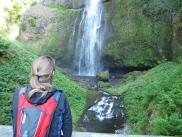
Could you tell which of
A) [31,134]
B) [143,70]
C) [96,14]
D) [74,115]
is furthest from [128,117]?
[96,14]

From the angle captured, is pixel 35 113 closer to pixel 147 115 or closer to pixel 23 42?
pixel 147 115

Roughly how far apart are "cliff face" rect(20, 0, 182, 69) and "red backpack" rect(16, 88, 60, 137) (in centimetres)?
1331

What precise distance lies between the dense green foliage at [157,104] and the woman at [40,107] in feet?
9.76

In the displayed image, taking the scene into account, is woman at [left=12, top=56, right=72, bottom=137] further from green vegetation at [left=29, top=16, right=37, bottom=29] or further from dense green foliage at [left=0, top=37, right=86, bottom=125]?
green vegetation at [left=29, top=16, right=37, bottom=29]

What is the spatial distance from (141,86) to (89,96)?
2016 millimetres

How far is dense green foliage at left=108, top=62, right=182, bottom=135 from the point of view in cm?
615

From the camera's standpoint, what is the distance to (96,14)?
2105cm

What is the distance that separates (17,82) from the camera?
11.6 metres

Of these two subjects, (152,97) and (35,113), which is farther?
(152,97)

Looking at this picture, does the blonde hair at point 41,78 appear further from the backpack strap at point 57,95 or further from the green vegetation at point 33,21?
the green vegetation at point 33,21

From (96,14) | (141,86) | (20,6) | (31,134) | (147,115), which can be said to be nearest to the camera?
(31,134)

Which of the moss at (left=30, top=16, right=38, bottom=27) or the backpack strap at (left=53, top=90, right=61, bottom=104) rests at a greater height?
the moss at (left=30, top=16, right=38, bottom=27)

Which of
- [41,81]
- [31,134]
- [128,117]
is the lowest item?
[128,117]

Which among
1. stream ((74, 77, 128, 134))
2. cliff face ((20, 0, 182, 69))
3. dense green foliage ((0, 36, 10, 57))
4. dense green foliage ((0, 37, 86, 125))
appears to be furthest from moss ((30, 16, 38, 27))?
dense green foliage ((0, 36, 10, 57))
